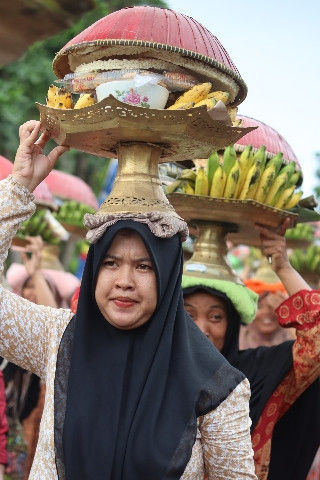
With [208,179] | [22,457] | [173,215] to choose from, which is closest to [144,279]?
[173,215]

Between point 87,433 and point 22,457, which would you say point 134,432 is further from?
point 22,457

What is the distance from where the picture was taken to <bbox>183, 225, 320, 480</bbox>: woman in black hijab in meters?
3.41

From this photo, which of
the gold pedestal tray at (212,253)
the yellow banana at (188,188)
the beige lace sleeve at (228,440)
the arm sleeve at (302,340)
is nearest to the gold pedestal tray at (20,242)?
the gold pedestal tray at (212,253)

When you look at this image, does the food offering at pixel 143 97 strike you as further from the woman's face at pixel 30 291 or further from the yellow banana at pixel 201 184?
the woman's face at pixel 30 291

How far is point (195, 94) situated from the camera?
8.46 feet

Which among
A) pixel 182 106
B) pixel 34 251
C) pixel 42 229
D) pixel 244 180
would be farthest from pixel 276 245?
pixel 42 229

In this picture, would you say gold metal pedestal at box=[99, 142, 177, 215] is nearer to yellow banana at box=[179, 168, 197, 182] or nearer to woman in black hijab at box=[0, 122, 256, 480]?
woman in black hijab at box=[0, 122, 256, 480]

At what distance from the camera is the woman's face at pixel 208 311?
3.66 meters

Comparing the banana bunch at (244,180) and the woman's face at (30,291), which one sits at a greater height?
the banana bunch at (244,180)

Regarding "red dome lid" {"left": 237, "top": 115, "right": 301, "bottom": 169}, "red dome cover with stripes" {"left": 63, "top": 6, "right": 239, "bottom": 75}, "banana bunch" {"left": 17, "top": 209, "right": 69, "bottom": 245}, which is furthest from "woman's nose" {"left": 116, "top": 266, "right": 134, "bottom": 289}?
"banana bunch" {"left": 17, "top": 209, "right": 69, "bottom": 245}

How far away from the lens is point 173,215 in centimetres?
255

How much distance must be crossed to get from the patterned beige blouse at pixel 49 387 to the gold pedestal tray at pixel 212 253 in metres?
1.32

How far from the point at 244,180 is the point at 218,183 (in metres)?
0.14

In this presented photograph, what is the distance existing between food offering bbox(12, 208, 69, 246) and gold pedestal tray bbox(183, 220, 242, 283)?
2.26m
